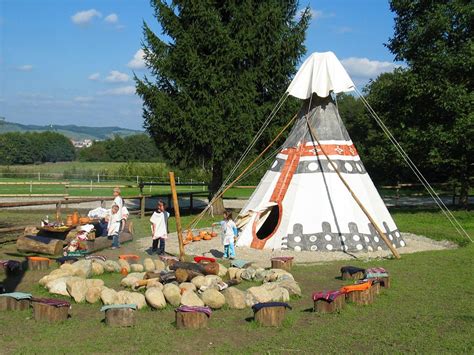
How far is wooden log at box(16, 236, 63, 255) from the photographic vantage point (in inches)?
617

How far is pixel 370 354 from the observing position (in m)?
7.37

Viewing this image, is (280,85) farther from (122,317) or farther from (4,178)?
(4,178)

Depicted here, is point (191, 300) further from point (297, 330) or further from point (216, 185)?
point (216, 185)

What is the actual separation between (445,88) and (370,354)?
20.1m

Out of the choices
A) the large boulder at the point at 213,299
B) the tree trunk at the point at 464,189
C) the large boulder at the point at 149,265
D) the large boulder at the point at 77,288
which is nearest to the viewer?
the large boulder at the point at 213,299

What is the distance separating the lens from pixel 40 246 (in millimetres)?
15742

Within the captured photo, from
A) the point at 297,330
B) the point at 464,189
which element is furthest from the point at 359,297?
the point at 464,189

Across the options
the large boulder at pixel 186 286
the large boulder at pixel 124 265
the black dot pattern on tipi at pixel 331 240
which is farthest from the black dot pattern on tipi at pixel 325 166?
the large boulder at pixel 186 286

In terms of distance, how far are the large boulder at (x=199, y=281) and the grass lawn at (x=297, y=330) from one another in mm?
1153

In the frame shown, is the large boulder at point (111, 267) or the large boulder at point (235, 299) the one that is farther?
the large boulder at point (111, 267)

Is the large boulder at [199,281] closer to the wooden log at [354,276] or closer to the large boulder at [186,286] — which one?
the large boulder at [186,286]

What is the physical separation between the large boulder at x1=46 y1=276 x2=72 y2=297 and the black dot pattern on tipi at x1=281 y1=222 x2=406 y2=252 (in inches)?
261

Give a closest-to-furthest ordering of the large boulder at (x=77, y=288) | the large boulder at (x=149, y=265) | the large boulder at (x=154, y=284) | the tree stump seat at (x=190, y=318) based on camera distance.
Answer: the tree stump seat at (x=190, y=318), the large boulder at (x=77, y=288), the large boulder at (x=154, y=284), the large boulder at (x=149, y=265)

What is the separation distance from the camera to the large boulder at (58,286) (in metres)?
10.7
